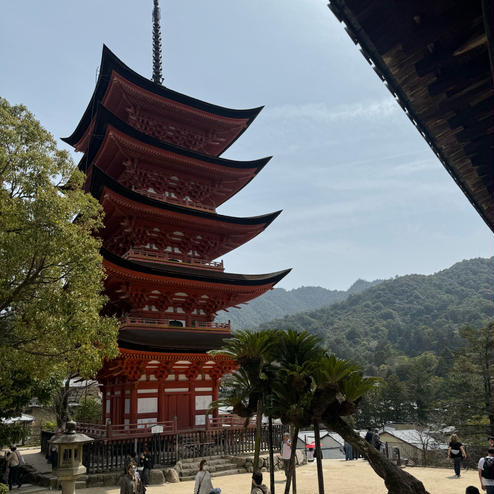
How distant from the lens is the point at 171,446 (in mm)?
19141

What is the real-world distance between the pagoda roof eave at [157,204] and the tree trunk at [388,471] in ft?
49.4

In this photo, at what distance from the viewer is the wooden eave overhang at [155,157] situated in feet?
73.7

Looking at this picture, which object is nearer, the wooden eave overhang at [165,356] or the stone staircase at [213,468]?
the stone staircase at [213,468]

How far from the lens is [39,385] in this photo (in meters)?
14.8

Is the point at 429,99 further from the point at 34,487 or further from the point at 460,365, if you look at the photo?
the point at 460,365

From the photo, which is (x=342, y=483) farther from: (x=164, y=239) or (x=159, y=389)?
(x=164, y=239)

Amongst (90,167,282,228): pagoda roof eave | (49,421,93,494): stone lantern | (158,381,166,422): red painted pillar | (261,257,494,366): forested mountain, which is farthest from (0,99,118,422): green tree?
(261,257,494,366): forested mountain

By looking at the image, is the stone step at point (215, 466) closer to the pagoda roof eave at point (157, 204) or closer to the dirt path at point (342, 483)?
the dirt path at point (342, 483)

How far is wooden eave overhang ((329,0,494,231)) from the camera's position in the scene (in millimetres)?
3619

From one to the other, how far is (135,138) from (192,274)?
7605 millimetres

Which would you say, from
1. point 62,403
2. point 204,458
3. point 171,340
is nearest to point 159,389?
point 171,340

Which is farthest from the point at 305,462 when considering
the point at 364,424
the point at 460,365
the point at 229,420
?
the point at 364,424

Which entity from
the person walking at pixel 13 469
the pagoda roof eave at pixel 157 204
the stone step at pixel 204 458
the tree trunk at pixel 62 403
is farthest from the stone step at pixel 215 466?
the tree trunk at pixel 62 403

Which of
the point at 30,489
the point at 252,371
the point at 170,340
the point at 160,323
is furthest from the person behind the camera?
the point at 160,323
